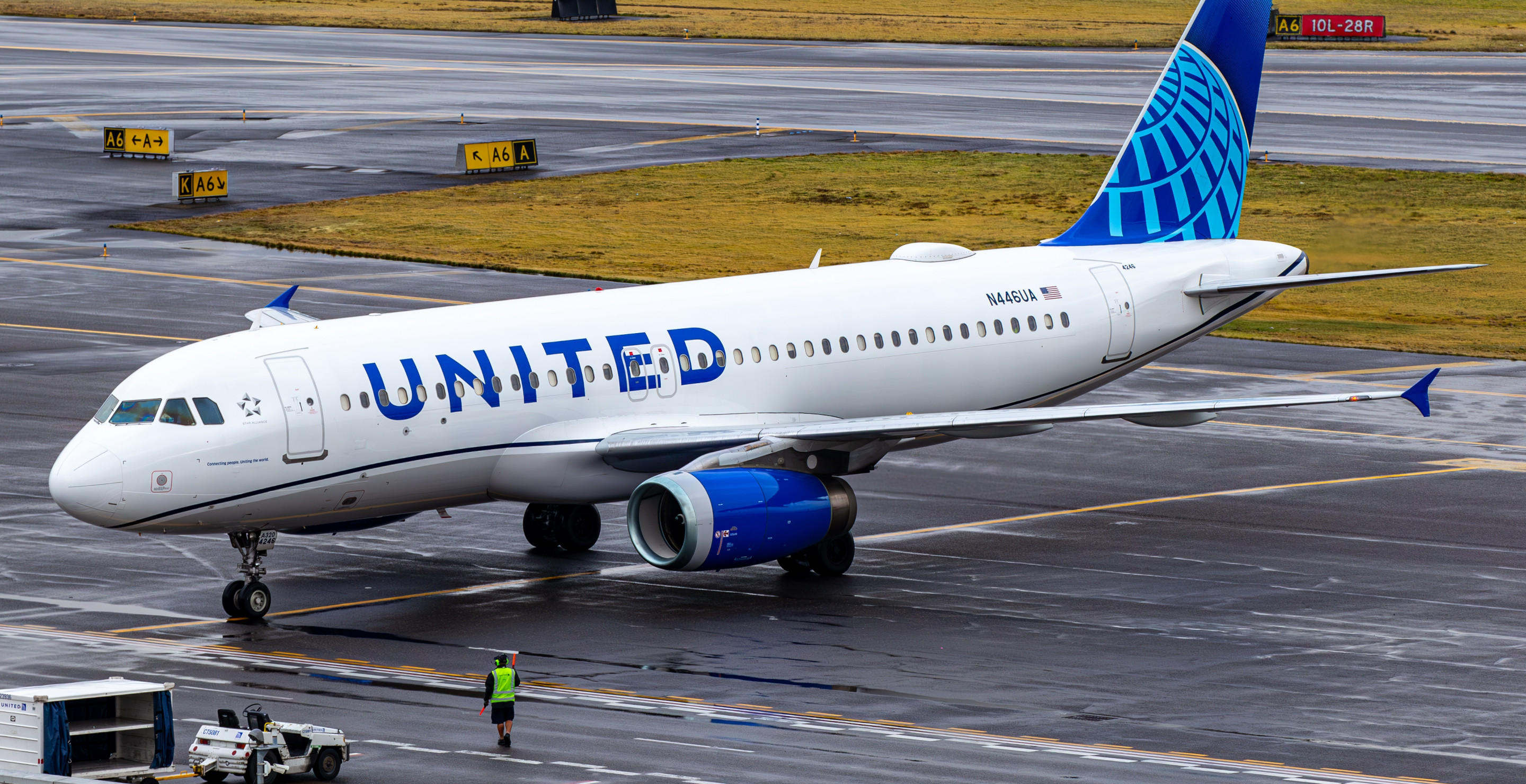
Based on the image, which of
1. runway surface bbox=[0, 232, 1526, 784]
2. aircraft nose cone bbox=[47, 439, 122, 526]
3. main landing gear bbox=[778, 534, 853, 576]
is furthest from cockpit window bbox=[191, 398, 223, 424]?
main landing gear bbox=[778, 534, 853, 576]

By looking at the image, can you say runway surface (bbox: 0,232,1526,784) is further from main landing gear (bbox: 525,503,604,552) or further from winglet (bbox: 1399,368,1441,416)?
winglet (bbox: 1399,368,1441,416)

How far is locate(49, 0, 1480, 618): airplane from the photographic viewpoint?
107 ft

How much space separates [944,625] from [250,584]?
10.9 m

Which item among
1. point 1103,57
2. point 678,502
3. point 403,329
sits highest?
point 1103,57

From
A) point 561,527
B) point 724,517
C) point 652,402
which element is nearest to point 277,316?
point 561,527

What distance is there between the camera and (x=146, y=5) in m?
176

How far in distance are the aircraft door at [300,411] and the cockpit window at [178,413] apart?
135cm

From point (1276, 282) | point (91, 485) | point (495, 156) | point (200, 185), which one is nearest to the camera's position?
point (91, 485)

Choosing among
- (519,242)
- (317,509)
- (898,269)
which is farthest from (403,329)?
(519,242)

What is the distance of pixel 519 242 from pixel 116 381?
24644mm

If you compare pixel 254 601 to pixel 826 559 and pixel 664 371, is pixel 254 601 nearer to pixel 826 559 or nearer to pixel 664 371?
pixel 664 371

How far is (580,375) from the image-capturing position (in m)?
35.7

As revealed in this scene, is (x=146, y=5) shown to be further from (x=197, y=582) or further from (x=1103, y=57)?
(x=197, y=582)

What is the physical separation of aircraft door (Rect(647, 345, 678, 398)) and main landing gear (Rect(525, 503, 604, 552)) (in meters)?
Result: 2.87
